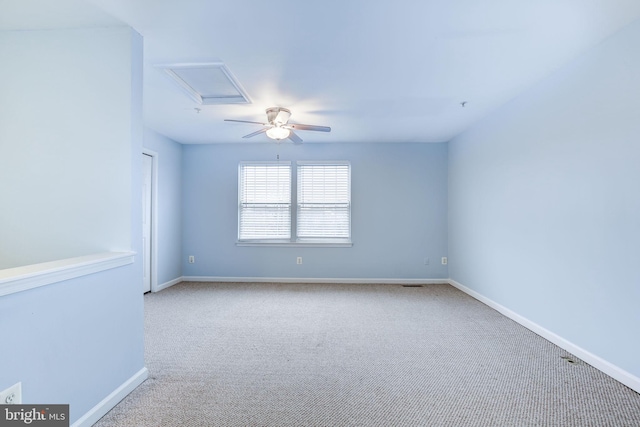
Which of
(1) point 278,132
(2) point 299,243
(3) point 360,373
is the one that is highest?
(1) point 278,132

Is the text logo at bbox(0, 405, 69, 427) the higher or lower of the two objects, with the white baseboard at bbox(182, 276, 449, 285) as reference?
higher

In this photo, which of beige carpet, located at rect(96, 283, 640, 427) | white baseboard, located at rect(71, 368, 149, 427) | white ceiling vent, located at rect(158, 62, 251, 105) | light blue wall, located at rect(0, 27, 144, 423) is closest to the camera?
white baseboard, located at rect(71, 368, 149, 427)

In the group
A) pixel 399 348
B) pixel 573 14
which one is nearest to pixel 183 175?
pixel 399 348

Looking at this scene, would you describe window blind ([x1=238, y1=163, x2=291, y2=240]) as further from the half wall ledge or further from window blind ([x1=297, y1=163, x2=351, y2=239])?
the half wall ledge

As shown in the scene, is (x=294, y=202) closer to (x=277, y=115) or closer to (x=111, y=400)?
(x=277, y=115)

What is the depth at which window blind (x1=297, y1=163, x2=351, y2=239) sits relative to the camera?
528 centimetres

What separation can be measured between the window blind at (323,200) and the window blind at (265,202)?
246mm

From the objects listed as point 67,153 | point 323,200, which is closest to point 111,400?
point 67,153

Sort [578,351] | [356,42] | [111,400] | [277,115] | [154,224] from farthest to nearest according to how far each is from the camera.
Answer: [154,224] < [277,115] < [578,351] < [356,42] < [111,400]

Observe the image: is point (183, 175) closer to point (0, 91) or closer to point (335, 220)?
point (335, 220)

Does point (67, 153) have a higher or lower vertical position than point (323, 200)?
higher

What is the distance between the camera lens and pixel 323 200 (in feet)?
17.4

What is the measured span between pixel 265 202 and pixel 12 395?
13.6 feet

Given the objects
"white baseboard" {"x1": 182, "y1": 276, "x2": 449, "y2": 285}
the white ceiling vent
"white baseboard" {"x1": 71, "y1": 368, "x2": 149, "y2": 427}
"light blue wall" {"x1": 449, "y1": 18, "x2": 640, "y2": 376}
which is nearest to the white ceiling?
the white ceiling vent
